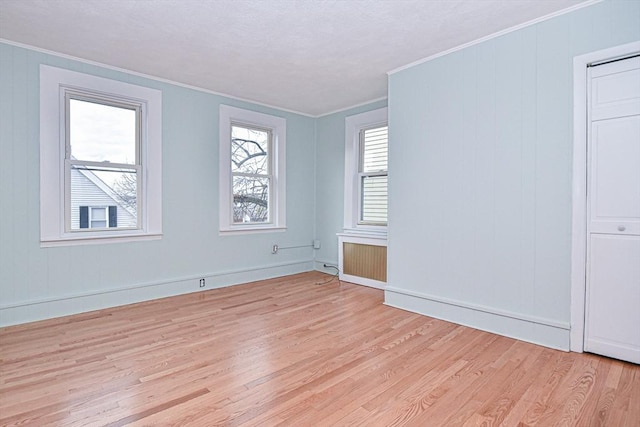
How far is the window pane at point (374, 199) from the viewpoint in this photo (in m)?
4.83

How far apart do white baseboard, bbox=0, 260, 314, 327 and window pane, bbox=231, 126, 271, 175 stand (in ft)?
4.70

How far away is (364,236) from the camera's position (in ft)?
15.8

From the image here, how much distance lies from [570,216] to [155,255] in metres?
4.04

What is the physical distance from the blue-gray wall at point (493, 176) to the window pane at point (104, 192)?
2.90 m

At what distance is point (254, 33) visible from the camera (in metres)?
2.94

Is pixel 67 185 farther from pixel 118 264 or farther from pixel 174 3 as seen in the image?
pixel 174 3

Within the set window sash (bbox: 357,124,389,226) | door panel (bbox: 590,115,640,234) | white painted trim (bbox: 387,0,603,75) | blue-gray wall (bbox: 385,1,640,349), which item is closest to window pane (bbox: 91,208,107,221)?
blue-gray wall (bbox: 385,1,640,349)

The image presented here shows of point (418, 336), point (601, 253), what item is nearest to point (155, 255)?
point (418, 336)

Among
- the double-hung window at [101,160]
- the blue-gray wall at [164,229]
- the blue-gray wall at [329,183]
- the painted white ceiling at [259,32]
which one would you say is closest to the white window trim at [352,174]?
the blue-gray wall at [329,183]

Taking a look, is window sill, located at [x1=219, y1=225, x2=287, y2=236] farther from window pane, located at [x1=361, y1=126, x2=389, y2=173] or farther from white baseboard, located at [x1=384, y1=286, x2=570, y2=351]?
white baseboard, located at [x1=384, y1=286, x2=570, y2=351]

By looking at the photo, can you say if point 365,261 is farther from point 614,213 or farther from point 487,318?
point 614,213

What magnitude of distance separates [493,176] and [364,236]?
2.10m

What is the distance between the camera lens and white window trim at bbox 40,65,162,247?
329 cm

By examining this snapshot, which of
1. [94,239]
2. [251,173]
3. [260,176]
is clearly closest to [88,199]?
[94,239]
